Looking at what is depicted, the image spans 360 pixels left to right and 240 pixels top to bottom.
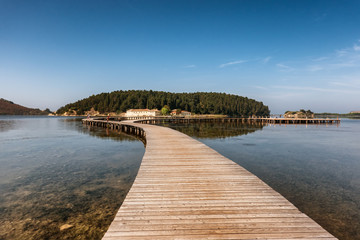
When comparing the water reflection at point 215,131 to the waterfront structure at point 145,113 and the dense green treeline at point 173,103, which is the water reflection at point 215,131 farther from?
the dense green treeline at point 173,103

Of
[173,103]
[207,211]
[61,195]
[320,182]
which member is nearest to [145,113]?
[173,103]

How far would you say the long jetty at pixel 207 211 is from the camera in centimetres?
323

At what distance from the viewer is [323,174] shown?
10.0 m

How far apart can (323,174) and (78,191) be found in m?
12.0

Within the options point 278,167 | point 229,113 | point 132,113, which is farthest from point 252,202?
point 229,113

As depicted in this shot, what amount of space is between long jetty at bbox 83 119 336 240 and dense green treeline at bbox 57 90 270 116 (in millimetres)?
124579

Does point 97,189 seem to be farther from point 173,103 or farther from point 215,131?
point 173,103

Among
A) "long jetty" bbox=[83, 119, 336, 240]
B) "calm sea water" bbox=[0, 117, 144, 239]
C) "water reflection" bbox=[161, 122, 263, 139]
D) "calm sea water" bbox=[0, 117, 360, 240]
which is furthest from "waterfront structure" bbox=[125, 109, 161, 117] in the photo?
"long jetty" bbox=[83, 119, 336, 240]

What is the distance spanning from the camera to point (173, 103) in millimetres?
135625

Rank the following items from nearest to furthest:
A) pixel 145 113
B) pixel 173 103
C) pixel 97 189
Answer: pixel 97 189, pixel 145 113, pixel 173 103

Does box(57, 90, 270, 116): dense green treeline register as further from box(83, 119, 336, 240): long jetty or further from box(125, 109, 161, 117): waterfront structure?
box(83, 119, 336, 240): long jetty

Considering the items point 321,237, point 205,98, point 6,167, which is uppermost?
point 205,98

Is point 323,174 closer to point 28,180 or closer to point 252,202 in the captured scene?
point 252,202

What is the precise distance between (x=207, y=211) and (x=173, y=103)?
132489 mm
